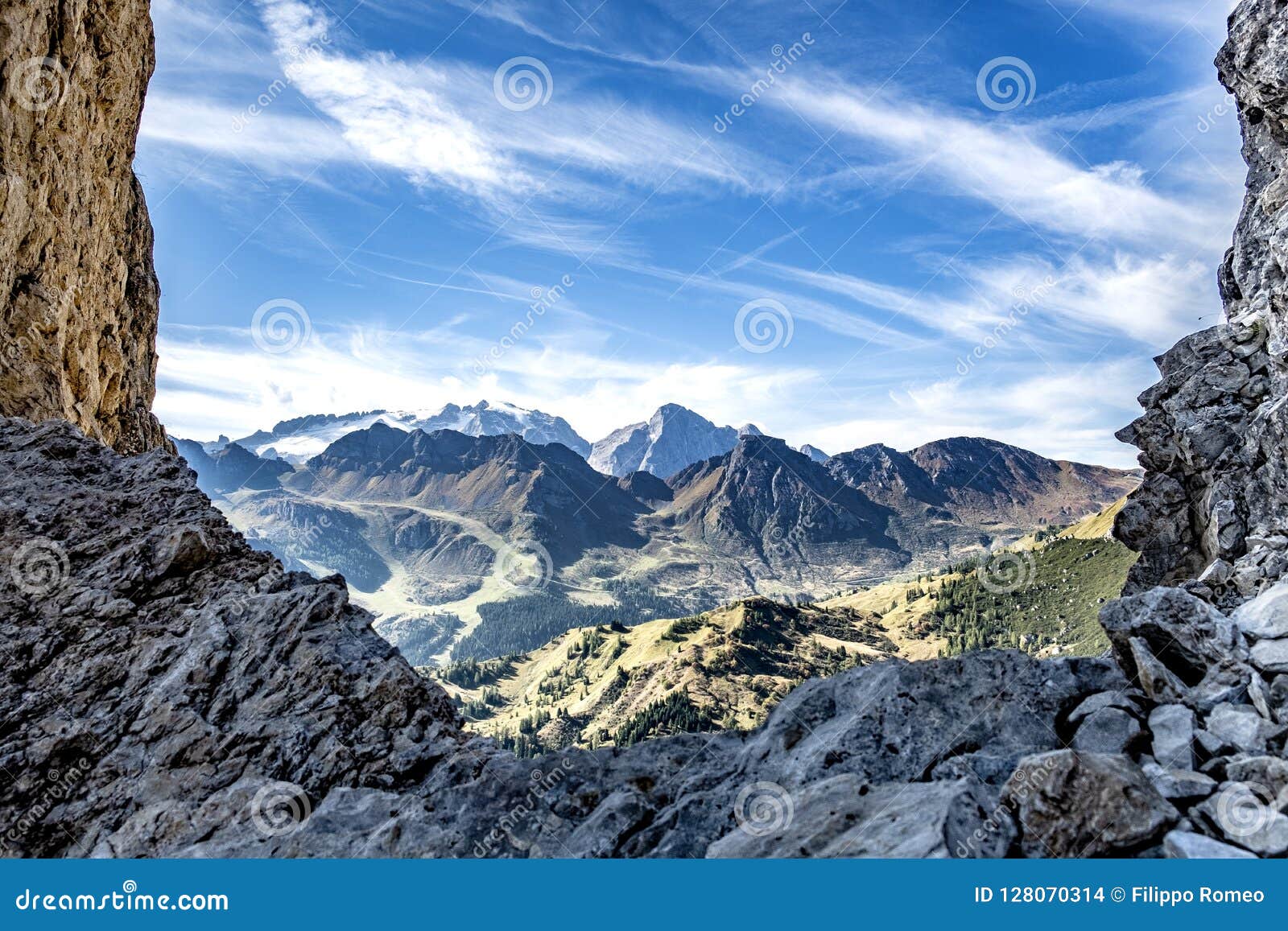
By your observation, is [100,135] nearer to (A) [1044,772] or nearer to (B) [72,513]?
(B) [72,513]

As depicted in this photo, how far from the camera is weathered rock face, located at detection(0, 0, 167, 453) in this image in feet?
115

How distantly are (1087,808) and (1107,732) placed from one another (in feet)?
14.9

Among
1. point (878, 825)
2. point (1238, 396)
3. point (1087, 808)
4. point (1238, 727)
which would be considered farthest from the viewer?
point (1238, 396)

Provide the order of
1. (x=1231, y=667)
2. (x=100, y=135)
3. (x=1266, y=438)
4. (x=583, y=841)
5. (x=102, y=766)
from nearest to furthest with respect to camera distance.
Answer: (x=583, y=841) → (x=1231, y=667) → (x=102, y=766) → (x=1266, y=438) → (x=100, y=135)

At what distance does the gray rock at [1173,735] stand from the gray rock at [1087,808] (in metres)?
2.04

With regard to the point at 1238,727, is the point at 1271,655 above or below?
above

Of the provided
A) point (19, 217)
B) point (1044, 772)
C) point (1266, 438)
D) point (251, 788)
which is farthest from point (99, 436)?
point (1266, 438)

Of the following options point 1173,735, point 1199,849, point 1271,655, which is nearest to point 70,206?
point 1173,735

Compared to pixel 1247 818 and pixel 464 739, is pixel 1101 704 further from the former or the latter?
pixel 464 739

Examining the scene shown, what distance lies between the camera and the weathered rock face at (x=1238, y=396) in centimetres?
3919

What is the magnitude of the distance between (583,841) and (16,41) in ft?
142

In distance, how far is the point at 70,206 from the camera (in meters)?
40.8

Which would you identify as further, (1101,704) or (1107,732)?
(1101,704)

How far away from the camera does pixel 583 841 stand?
1770cm
